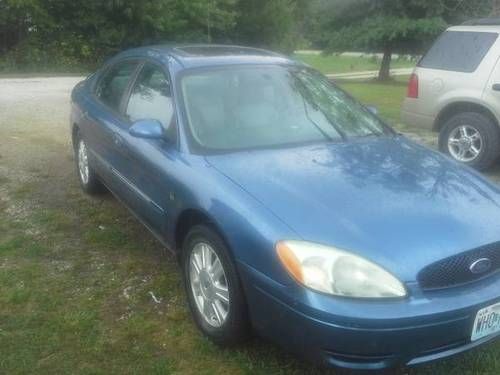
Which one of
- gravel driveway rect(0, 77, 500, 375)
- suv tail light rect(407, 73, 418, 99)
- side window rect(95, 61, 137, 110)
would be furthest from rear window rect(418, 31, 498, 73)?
gravel driveway rect(0, 77, 500, 375)

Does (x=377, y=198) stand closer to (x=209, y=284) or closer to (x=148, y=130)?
(x=209, y=284)

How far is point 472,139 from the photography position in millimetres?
6922

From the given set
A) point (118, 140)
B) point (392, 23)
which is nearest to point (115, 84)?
point (118, 140)

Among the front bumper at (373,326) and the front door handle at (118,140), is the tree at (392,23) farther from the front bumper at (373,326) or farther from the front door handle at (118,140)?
the front bumper at (373,326)

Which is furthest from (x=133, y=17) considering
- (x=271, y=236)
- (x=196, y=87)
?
(x=271, y=236)

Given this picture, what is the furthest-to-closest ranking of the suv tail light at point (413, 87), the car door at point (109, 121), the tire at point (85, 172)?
the suv tail light at point (413, 87) → the tire at point (85, 172) → the car door at point (109, 121)

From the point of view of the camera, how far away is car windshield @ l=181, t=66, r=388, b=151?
143 inches

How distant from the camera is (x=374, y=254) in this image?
2.57 metres

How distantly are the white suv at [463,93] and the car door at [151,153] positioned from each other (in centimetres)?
407

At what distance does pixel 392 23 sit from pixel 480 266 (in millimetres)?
21822

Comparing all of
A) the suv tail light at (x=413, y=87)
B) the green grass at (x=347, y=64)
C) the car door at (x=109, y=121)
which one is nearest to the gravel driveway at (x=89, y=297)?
the car door at (x=109, y=121)

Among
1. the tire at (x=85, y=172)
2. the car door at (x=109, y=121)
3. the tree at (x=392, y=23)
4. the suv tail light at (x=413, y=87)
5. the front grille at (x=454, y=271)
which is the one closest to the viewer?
the front grille at (x=454, y=271)

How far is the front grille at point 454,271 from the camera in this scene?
8.44 feet

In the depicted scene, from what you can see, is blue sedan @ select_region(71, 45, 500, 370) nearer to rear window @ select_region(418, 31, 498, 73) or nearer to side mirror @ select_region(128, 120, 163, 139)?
side mirror @ select_region(128, 120, 163, 139)
